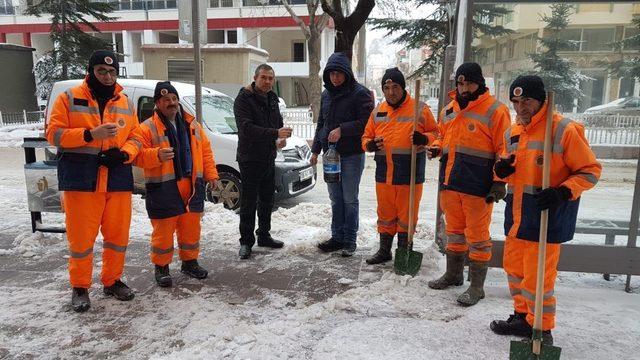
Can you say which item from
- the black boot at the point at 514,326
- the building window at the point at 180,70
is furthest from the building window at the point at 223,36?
the black boot at the point at 514,326

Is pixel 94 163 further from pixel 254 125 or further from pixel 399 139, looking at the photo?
pixel 399 139

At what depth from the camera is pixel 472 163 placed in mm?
3912

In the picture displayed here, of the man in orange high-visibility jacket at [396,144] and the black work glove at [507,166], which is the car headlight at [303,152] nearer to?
the man in orange high-visibility jacket at [396,144]

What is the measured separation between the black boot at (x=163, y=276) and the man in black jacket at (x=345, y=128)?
1733 millimetres

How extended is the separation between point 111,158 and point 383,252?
9.26ft

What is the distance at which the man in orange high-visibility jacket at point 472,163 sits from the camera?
387 cm

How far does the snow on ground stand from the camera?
335cm

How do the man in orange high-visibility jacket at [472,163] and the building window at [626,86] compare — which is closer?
the man in orange high-visibility jacket at [472,163]

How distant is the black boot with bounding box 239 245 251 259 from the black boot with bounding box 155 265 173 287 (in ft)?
2.98

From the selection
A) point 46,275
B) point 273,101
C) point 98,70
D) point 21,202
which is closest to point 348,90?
point 273,101

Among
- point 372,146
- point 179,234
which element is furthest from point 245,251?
point 372,146

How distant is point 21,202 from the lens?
790 cm

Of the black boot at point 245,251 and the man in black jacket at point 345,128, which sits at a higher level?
the man in black jacket at point 345,128

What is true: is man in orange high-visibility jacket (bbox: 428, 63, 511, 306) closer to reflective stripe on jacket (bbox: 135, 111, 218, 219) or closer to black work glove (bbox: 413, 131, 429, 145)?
black work glove (bbox: 413, 131, 429, 145)
